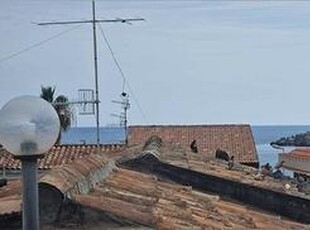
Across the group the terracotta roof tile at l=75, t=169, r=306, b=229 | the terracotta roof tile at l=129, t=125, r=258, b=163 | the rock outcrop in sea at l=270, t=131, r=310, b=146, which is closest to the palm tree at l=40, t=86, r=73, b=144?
the terracotta roof tile at l=129, t=125, r=258, b=163

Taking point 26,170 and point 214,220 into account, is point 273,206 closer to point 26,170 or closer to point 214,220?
point 214,220

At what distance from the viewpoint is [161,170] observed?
12.6 metres

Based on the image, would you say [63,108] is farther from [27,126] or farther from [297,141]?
[297,141]

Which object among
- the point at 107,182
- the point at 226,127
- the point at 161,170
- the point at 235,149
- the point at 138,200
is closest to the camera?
the point at 138,200

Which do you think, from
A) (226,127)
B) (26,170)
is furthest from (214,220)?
(226,127)

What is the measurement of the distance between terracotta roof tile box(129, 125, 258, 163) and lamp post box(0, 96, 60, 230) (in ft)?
105

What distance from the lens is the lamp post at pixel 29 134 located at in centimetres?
468

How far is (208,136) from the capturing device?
4103 cm

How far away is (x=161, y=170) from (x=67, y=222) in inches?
235

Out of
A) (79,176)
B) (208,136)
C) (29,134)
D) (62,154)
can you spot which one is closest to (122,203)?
(79,176)

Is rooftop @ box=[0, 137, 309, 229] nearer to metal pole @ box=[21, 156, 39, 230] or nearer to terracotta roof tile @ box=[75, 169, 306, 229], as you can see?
terracotta roof tile @ box=[75, 169, 306, 229]

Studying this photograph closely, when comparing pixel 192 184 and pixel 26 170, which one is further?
pixel 192 184

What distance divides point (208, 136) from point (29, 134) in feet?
120

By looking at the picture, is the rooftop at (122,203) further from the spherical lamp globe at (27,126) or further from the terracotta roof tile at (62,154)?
the terracotta roof tile at (62,154)
